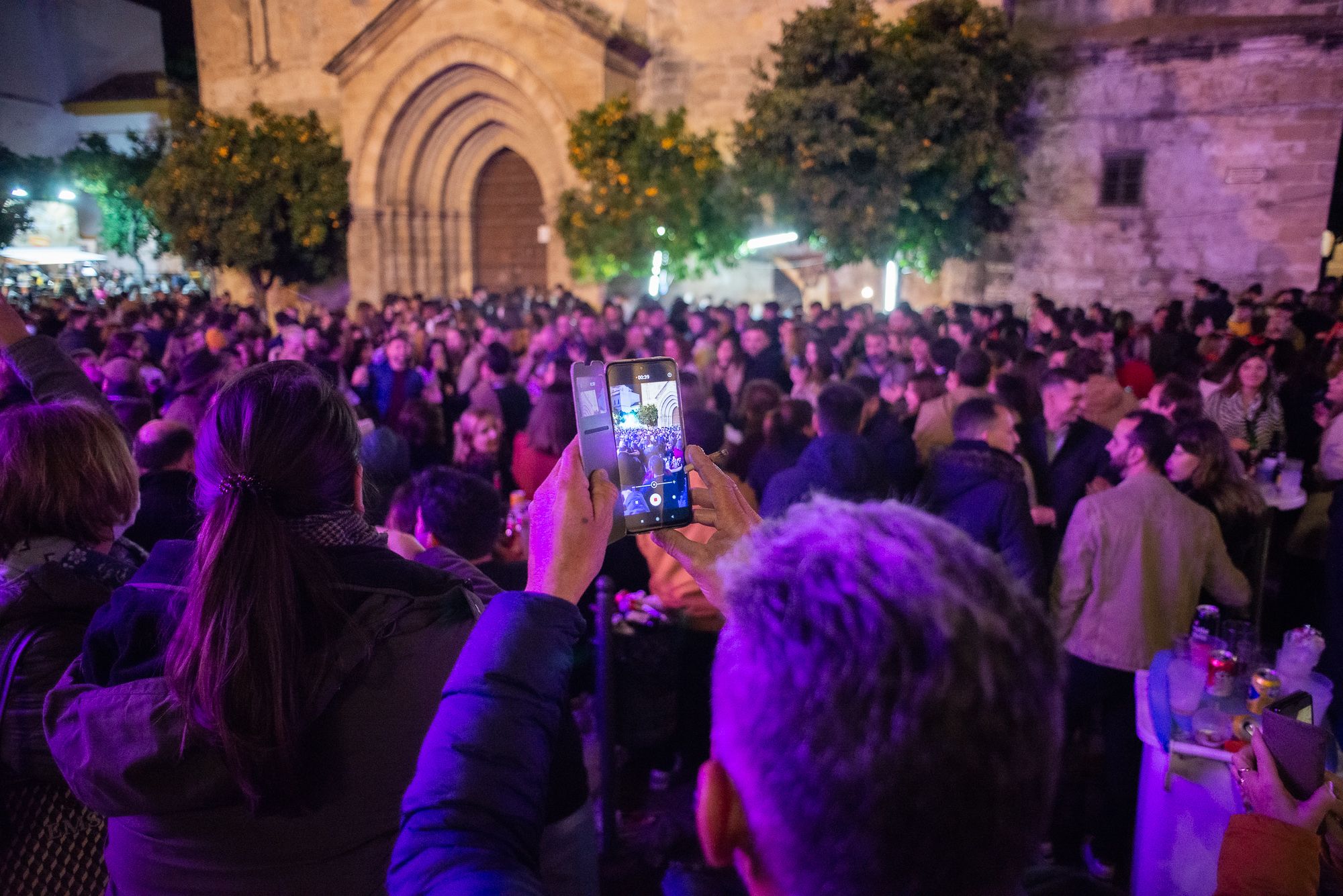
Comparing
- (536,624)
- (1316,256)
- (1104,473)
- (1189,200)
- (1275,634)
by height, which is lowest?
(1275,634)

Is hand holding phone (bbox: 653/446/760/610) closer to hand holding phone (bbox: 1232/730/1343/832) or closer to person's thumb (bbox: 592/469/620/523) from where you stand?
person's thumb (bbox: 592/469/620/523)

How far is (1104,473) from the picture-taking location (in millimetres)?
5000

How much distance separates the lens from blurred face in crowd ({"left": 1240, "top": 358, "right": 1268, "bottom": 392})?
6137mm

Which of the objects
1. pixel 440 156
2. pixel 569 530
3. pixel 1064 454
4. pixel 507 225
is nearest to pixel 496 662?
pixel 569 530

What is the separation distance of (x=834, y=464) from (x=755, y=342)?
5254 millimetres

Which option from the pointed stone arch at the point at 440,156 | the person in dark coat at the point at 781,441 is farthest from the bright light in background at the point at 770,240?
the person in dark coat at the point at 781,441

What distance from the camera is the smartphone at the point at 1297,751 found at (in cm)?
187

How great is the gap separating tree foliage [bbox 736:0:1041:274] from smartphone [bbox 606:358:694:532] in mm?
11559

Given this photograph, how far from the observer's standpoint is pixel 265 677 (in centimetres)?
130

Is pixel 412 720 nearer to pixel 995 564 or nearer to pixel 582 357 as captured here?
pixel 995 564

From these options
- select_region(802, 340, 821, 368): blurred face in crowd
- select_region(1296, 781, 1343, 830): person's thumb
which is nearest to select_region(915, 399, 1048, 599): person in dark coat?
select_region(1296, 781, 1343, 830): person's thumb

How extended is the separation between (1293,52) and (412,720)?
16464 mm

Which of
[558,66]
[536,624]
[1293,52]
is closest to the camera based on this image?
[536,624]

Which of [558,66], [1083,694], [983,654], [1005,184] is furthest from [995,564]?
[558,66]
